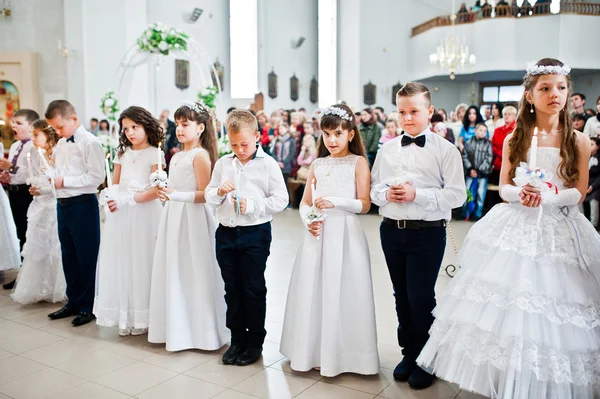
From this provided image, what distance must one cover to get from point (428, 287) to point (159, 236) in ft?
6.06

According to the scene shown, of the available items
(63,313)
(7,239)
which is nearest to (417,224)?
(63,313)

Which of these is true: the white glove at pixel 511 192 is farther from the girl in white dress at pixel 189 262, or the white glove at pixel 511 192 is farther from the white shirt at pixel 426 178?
the girl in white dress at pixel 189 262

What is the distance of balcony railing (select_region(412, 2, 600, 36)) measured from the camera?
16.9 meters

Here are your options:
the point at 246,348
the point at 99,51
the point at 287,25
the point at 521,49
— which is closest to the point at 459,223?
the point at 246,348

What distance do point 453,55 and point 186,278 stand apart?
640 inches

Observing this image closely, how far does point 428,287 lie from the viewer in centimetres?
315

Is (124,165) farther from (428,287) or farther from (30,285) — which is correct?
(428,287)

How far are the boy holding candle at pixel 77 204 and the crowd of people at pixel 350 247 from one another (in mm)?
13

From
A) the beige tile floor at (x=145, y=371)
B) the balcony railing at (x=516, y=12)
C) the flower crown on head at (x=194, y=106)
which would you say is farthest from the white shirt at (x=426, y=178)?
the balcony railing at (x=516, y=12)

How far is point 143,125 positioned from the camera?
4.07m

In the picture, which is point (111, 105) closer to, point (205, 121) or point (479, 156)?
point (205, 121)

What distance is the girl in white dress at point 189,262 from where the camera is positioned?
3752 mm

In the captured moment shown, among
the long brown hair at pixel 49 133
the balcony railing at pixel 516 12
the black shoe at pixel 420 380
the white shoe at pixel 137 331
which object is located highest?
the balcony railing at pixel 516 12

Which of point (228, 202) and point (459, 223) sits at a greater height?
point (228, 202)
